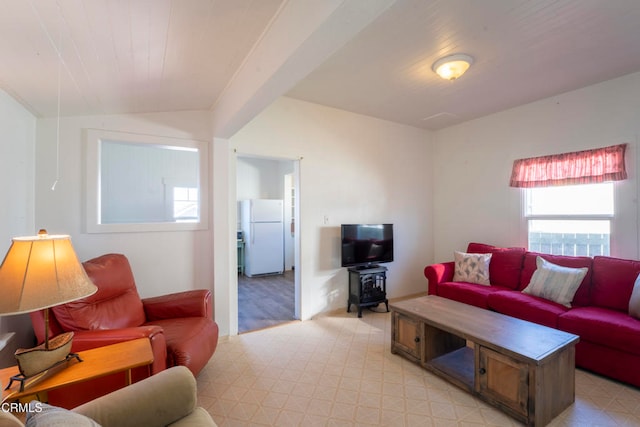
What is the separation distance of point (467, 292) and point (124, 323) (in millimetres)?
3382

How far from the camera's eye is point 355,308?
12.9 ft

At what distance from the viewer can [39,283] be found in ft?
4.22

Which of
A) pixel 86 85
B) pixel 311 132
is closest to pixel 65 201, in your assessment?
pixel 86 85

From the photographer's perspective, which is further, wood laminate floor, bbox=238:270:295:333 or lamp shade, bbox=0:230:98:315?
wood laminate floor, bbox=238:270:295:333

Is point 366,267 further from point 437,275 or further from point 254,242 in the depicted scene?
point 254,242

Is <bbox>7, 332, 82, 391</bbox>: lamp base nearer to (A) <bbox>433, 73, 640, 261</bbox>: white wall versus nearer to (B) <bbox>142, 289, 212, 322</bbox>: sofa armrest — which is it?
(B) <bbox>142, 289, 212, 322</bbox>: sofa armrest

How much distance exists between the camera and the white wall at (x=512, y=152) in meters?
2.93

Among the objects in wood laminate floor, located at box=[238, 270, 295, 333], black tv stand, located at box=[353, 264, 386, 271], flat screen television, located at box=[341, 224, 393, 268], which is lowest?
wood laminate floor, located at box=[238, 270, 295, 333]

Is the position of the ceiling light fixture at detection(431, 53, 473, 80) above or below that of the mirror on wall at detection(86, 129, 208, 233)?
above

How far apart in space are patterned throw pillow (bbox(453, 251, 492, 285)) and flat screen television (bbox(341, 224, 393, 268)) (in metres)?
0.88

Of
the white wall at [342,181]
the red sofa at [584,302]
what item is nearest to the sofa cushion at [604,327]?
the red sofa at [584,302]

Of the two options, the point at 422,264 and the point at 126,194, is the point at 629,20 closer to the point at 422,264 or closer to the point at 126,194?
the point at 422,264

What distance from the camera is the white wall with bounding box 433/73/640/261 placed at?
2.93 metres

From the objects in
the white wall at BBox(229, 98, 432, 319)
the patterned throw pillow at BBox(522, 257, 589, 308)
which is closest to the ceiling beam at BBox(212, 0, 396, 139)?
the white wall at BBox(229, 98, 432, 319)
